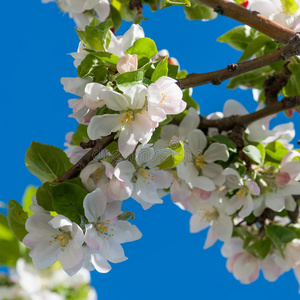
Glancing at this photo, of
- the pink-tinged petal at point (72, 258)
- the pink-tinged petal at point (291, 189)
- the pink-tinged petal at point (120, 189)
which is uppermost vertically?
the pink-tinged petal at point (291, 189)

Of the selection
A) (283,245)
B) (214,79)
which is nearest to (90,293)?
(283,245)

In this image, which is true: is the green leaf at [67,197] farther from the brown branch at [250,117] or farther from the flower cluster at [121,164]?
the brown branch at [250,117]

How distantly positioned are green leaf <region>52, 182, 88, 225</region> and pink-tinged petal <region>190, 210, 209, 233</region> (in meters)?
0.39

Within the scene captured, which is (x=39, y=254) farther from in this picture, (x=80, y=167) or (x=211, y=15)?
(x=211, y=15)

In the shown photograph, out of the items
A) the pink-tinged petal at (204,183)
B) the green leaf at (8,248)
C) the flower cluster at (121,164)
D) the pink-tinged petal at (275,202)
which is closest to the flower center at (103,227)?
the flower cluster at (121,164)

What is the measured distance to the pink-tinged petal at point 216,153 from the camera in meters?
0.79

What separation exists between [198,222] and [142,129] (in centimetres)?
44

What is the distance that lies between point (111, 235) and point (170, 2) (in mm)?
310

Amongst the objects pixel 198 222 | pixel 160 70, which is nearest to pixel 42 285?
pixel 198 222

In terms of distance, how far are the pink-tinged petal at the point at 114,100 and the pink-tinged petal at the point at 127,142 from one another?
28mm

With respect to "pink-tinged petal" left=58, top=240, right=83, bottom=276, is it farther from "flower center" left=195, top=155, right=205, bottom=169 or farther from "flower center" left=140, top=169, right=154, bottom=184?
"flower center" left=195, top=155, right=205, bottom=169

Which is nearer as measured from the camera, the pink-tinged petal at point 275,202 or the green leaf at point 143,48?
the green leaf at point 143,48

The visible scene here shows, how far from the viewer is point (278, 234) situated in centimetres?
88

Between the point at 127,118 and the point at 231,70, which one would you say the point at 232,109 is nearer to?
the point at 231,70
